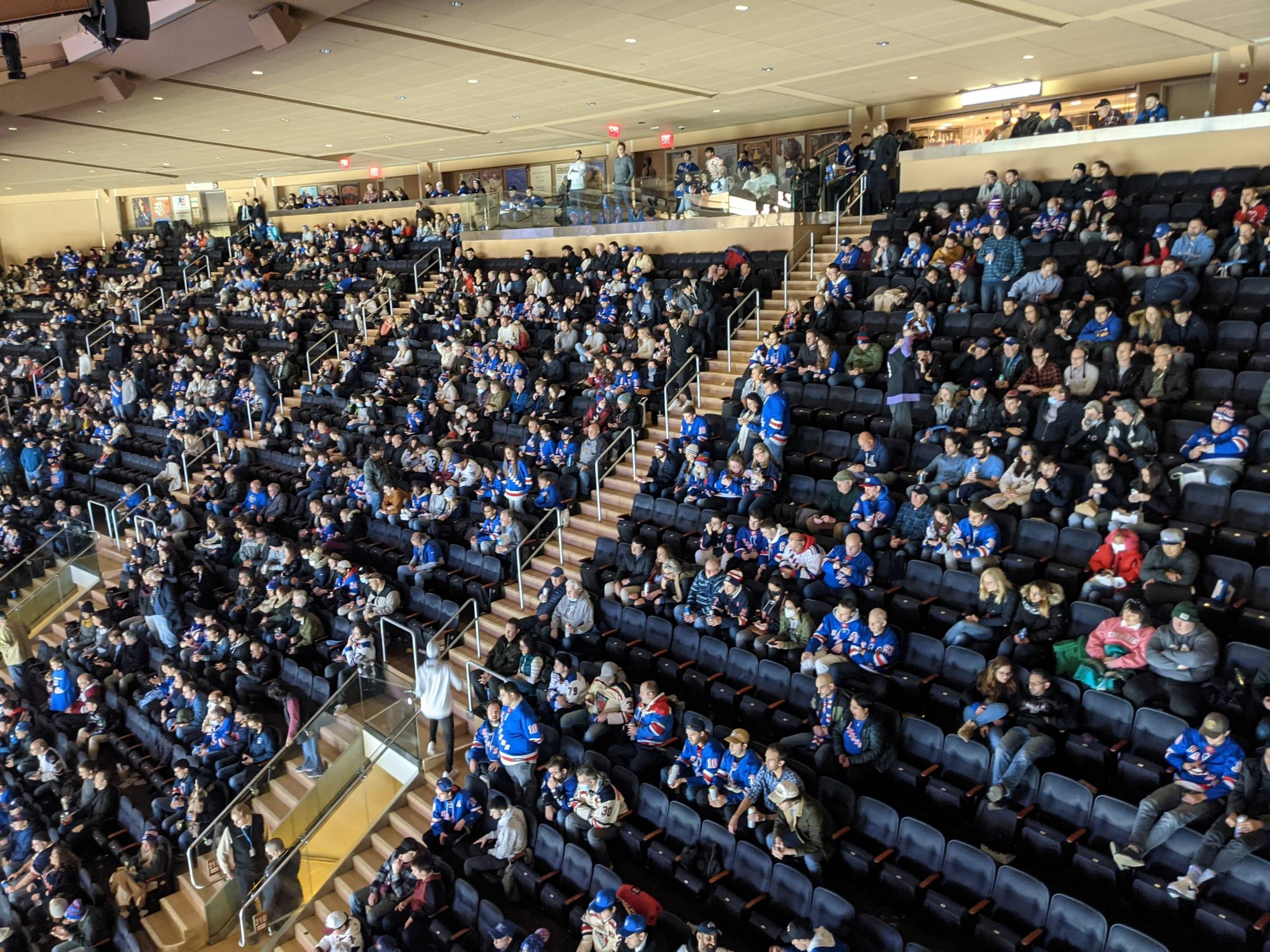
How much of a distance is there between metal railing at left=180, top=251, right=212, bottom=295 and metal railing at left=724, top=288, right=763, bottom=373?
18.3 meters

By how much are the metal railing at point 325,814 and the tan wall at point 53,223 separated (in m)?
33.0

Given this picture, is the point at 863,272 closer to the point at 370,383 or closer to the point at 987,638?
the point at 987,638

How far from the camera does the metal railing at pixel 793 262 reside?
1427cm

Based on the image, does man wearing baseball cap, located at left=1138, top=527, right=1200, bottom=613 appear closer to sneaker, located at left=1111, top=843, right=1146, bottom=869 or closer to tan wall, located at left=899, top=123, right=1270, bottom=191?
sneaker, located at left=1111, top=843, right=1146, bottom=869

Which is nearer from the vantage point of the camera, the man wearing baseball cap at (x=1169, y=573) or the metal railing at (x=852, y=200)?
the man wearing baseball cap at (x=1169, y=573)

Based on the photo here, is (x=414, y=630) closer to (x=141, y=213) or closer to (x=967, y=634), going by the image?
(x=967, y=634)

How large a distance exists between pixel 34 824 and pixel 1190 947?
10.4 metres

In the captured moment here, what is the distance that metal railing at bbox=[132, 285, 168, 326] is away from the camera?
2457 centimetres

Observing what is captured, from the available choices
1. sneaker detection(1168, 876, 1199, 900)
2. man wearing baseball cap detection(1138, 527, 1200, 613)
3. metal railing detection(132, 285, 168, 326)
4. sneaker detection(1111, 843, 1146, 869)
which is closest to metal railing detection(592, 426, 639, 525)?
man wearing baseball cap detection(1138, 527, 1200, 613)

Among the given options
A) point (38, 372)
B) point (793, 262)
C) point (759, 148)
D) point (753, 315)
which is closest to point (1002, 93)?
point (793, 262)

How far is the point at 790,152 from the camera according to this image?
17.4 m

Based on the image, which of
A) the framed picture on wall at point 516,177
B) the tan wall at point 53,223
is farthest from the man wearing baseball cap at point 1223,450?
the tan wall at point 53,223

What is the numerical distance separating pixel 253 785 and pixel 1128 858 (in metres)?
7.52

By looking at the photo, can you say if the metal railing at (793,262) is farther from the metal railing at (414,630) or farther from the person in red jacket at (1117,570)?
the person in red jacket at (1117,570)
